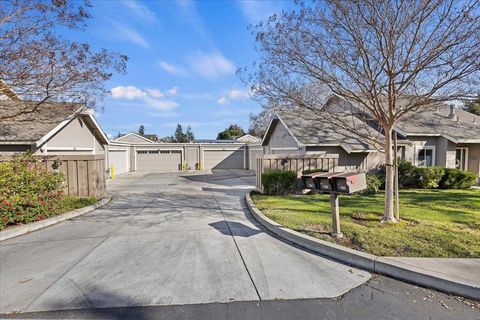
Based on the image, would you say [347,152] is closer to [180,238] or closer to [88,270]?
[180,238]

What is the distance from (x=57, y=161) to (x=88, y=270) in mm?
6793

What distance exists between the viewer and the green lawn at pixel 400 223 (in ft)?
15.2

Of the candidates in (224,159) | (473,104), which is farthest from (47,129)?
(224,159)

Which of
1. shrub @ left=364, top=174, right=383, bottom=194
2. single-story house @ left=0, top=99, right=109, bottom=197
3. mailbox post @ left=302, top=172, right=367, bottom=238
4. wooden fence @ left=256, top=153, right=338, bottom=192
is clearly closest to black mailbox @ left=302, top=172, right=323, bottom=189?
mailbox post @ left=302, top=172, right=367, bottom=238

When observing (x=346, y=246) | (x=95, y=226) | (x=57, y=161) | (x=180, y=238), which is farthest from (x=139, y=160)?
(x=346, y=246)

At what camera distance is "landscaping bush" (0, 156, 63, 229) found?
20.7 feet

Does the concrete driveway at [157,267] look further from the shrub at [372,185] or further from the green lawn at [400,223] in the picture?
the shrub at [372,185]

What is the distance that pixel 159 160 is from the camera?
28.5 meters

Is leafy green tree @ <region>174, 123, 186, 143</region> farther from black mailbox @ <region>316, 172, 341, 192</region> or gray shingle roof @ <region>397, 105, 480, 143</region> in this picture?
black mailbox @ <region>316, 172, 341, 192</region>

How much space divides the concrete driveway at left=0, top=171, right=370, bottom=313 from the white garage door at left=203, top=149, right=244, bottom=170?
22891mm

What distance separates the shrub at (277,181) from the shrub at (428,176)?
21.1 feet

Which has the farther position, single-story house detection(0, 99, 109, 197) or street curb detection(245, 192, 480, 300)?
single-story house detection(0, 99, 109, 197)

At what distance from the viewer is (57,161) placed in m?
9.36

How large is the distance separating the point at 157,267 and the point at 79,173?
7.46 metres
